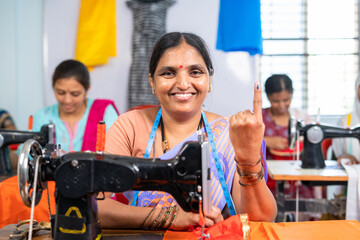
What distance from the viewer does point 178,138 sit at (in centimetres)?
167

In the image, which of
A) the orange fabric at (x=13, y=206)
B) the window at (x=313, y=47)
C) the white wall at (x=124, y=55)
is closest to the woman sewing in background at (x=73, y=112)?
the orange fabric at (x=13, y=206)

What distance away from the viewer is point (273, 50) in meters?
5.57

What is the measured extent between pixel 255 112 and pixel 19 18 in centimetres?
416

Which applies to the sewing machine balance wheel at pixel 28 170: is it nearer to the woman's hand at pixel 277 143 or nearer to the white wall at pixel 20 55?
the woman's hand at pixel 277 143

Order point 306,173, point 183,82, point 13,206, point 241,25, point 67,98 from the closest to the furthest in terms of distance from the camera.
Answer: point 183,82 < point 13,206 < point 306,173 < point 67,98 < point 241,25

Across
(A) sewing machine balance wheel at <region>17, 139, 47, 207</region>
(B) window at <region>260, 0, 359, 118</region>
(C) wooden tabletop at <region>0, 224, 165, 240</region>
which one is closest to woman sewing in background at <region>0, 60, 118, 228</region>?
(C) wooden tabletop at <region>0, 224, 165, 240</region>

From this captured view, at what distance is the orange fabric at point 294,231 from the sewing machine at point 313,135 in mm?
1503

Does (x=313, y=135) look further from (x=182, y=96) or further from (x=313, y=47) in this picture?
(x=313, y=47)

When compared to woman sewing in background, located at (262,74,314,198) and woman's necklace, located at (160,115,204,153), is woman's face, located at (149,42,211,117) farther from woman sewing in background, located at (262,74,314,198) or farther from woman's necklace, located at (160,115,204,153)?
woman sewing in background, located at (262,74,314,198)

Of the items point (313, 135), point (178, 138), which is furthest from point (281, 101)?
point (178, 138)

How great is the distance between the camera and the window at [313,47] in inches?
217

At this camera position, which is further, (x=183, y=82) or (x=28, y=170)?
(x=183, y=82)

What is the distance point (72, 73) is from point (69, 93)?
0.56ft

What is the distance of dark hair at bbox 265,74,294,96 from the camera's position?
376 cm
